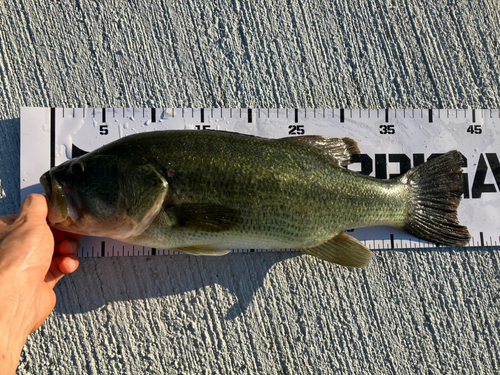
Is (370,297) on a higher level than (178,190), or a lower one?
lower

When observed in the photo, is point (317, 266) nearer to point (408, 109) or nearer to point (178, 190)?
point (178, 190)

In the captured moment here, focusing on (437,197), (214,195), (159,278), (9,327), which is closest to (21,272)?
(9,327)

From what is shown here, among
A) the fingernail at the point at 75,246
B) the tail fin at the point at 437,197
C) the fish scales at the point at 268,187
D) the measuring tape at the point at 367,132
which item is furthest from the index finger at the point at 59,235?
the tail fin at the point at 437,197

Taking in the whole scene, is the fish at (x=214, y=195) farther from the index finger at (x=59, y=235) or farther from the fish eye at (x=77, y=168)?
the index finger at (x=59, y=235)

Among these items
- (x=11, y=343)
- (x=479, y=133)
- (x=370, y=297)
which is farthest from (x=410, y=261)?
(x=11, y=343)

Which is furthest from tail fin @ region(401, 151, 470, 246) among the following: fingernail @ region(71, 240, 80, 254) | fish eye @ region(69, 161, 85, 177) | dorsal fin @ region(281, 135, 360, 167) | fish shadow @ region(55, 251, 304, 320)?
fingernail @ region(71, 240, 80, 254)

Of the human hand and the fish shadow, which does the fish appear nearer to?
the human hand
